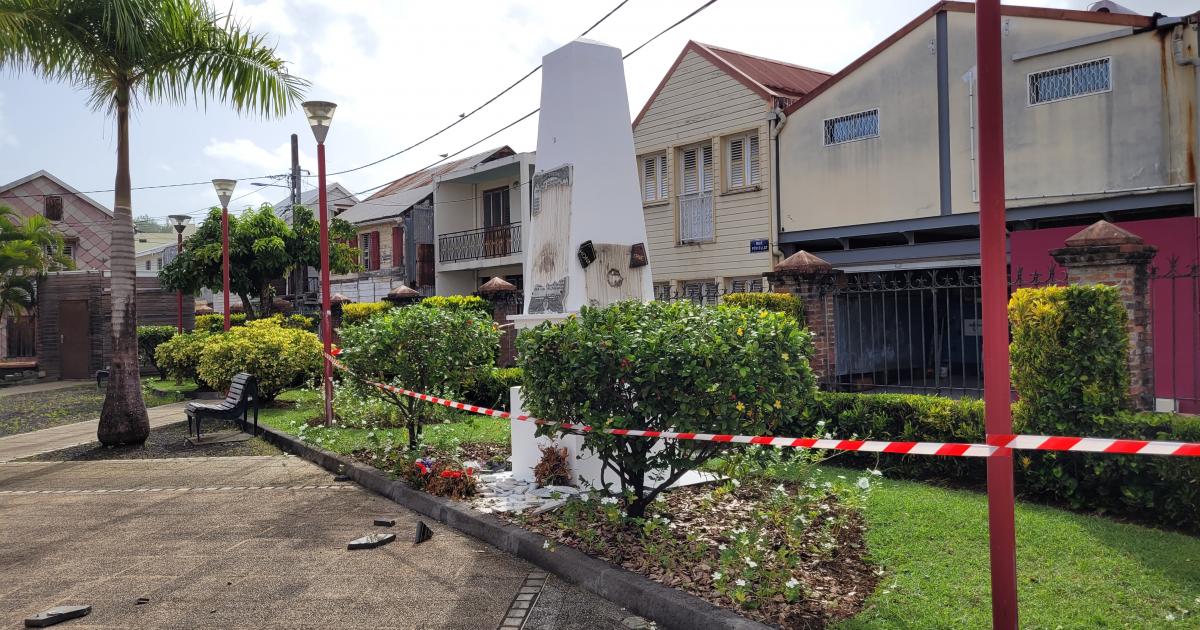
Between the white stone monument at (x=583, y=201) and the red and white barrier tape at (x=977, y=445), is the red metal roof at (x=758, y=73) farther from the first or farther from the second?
the red and white barrier tape at (x=977, y=445)

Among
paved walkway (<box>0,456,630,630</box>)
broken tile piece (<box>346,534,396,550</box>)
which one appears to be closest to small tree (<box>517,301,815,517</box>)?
paved walkway (<box>0,456,630,630</box>)

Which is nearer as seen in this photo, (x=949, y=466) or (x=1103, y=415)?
(x=1103, y=415)

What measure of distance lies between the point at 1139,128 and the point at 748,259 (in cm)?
765

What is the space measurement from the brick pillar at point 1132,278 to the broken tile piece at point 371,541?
5.90 metres

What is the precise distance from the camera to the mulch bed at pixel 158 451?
10898 mm

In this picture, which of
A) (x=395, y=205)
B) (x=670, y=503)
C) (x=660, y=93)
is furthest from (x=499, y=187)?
(x=670, y=503)

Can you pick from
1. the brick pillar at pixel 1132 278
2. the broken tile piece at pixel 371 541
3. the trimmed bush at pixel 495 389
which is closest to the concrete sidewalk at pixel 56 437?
the trimmed bush at pixel 495 389

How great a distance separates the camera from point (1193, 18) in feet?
39.6

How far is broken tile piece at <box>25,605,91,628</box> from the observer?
471 centimetres

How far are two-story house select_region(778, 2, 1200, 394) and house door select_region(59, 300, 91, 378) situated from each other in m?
21.3

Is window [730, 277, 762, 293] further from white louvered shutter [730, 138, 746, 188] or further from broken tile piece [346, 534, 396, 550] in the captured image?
broken tile piece [346, 534, 396, 550]

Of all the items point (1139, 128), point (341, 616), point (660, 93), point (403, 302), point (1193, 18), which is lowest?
point (341, 616)

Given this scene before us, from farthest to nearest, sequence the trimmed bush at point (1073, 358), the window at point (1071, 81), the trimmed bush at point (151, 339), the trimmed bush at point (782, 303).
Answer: the trimmed bush at point (151, 339), the window at point (1071, 81), the trimmed bush at point (782, 303), the trimmed bush at point (1073, 358)

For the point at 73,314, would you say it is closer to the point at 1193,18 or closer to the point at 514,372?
the point at 514,372
